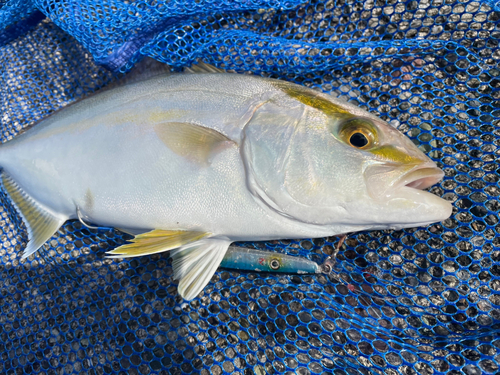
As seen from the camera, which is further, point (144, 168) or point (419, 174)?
point (144, 168)

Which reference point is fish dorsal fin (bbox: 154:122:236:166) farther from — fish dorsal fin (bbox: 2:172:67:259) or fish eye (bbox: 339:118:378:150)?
fish dorsal fin (bbox: 2:172:67:259)

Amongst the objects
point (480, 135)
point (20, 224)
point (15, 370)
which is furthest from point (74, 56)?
point (480, 135)

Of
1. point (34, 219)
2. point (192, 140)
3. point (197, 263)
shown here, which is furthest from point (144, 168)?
point (34, 219)

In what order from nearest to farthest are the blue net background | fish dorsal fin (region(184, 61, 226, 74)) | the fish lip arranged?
the fish lip, the blue net background, fish dorsal fin (region(184, 61, 226, 74))

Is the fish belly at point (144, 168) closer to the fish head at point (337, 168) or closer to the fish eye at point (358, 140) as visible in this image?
the fish head at point (337, 168)

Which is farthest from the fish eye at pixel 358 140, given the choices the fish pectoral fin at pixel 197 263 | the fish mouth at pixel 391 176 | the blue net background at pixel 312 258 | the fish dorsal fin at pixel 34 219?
the fish dorsal fin at pixel 34 219

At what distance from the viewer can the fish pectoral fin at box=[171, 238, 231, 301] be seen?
144 centimetres

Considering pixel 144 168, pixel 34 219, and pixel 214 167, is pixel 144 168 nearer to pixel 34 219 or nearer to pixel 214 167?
pixel 214 167

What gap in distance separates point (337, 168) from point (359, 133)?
171 millimetres

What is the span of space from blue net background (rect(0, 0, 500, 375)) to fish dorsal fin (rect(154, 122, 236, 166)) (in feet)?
1.90

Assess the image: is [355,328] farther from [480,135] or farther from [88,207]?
[88,207]

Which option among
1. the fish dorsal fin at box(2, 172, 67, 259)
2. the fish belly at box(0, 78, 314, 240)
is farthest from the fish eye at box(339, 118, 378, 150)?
the fish dorsal fin at box(2, 172, 67, 259)

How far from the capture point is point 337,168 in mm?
1223

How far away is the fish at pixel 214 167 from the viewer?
1.22 metres
